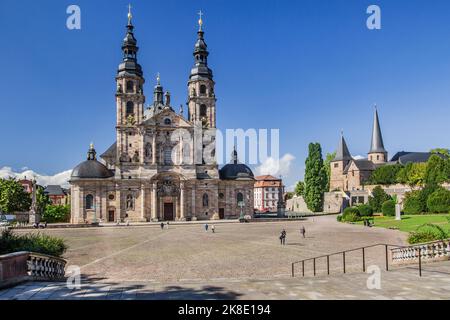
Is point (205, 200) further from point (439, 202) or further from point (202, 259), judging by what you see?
point (202, 259)

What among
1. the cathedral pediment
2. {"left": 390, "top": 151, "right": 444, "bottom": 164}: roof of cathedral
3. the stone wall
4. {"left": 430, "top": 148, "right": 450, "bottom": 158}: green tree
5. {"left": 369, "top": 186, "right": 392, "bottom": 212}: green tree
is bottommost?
the stone wall

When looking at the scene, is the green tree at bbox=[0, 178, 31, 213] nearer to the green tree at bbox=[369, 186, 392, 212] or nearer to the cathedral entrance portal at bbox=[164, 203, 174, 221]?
the cathedral entrance portal at bbox=[164, 203, 174, 221]

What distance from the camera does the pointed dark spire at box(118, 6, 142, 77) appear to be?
68.1 meters

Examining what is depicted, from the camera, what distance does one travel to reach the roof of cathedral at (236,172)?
70.2 metres

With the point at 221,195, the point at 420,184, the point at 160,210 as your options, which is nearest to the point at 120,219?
the point at 160,210

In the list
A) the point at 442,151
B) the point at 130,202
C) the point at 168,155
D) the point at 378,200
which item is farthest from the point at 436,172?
the point at 130,202

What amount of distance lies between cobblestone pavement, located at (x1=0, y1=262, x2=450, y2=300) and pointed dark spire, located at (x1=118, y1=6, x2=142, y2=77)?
61.2m

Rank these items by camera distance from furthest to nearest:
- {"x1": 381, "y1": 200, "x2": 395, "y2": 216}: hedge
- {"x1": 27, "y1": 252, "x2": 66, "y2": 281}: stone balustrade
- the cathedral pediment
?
the cathedral pediment → {"x1": 381, "y1": 200, "x2": 395, "y2": 216}: hedge → {"x1": 27, "y1": 252, "x2": 66, "y2": 281}: stone balustrade

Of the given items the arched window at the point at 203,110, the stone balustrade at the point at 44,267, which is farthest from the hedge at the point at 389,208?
the stone balustrade at the point at 44,267

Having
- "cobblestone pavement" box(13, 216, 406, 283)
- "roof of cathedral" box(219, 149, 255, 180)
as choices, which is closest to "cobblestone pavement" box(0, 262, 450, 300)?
"cobblestone pavement" box(13, 216, 406, 283)

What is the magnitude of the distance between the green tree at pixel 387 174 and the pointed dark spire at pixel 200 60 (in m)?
52.7

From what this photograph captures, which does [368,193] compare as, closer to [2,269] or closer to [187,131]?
[187,131]

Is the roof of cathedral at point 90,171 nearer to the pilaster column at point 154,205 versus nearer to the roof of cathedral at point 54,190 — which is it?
the pilaster column at point 154,205

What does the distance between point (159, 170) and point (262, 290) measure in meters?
57.5
